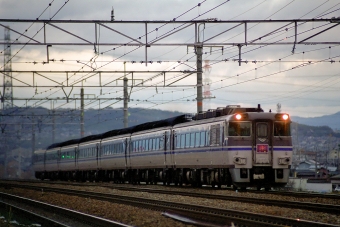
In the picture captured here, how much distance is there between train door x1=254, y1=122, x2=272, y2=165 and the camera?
92.3 ft

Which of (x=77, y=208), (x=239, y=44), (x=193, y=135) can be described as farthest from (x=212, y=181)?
(x=77, y=208)

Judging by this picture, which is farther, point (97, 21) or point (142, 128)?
point (142, 128)

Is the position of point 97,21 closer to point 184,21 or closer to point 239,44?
point 184,21

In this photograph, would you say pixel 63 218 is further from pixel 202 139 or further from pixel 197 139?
pixel 197 139

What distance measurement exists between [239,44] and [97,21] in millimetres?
6985

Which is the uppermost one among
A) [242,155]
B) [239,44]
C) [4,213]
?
[239,44]

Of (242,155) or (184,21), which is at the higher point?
(184,21)

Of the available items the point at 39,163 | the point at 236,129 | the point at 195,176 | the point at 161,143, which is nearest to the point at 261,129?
the point at 236,129

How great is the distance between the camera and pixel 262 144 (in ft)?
92.6

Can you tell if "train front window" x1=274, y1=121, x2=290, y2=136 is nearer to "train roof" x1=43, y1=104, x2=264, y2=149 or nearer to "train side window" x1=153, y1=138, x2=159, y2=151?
"train roof" x1=43, y1=104, x2=264, y2=149

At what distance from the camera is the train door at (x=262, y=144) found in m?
28.1

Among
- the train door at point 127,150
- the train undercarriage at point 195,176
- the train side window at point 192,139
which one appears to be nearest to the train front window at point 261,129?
the train undercarriage at point 195,176

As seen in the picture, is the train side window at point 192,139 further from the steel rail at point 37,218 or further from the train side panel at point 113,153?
the train side panel at point 113,153

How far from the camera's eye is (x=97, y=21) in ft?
95.4
